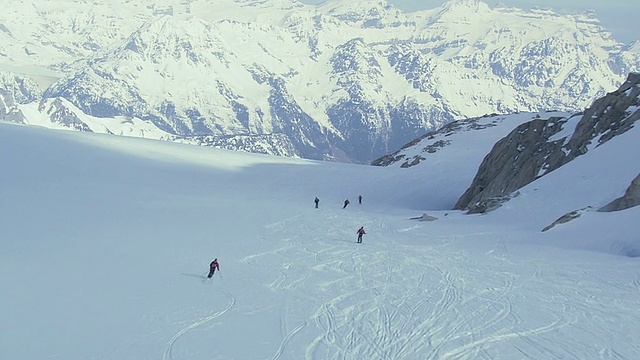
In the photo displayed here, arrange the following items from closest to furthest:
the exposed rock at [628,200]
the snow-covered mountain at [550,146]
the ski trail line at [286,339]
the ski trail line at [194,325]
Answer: the ski trail line at [286,339]
the ski trail line at [194,325]
the exposed rock at [628,200]
the snow-covered mountain at [550,146]

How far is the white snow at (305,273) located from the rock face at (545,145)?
3.09 m

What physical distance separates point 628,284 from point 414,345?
12.6m

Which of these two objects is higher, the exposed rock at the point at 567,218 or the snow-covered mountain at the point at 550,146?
the snow-covered mountain at the point at 550,146

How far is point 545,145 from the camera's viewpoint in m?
60.8

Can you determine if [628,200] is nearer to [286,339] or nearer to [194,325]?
[286,339]

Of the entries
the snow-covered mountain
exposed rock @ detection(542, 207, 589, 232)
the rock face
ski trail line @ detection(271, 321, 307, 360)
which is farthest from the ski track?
the rock face

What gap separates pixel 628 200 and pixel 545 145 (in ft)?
71.6

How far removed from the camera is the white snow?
67.1 ft

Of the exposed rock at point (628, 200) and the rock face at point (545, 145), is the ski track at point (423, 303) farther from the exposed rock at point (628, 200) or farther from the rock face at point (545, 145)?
the rock face at point (545, 145)

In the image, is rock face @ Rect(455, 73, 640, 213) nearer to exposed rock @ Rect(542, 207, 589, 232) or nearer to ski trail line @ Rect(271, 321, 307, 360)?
exposed rock @ Rect(542, 207, 589, 232)

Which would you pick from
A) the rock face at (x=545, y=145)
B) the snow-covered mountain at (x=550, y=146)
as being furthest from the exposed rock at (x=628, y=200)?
the rock face at (x=545, y=145)

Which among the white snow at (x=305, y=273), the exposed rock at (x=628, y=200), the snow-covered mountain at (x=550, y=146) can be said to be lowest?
the white snow at (x=305, y=273)

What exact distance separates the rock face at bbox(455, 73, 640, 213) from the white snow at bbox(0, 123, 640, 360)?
3.09 metres

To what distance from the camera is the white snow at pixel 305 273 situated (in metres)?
20.5
